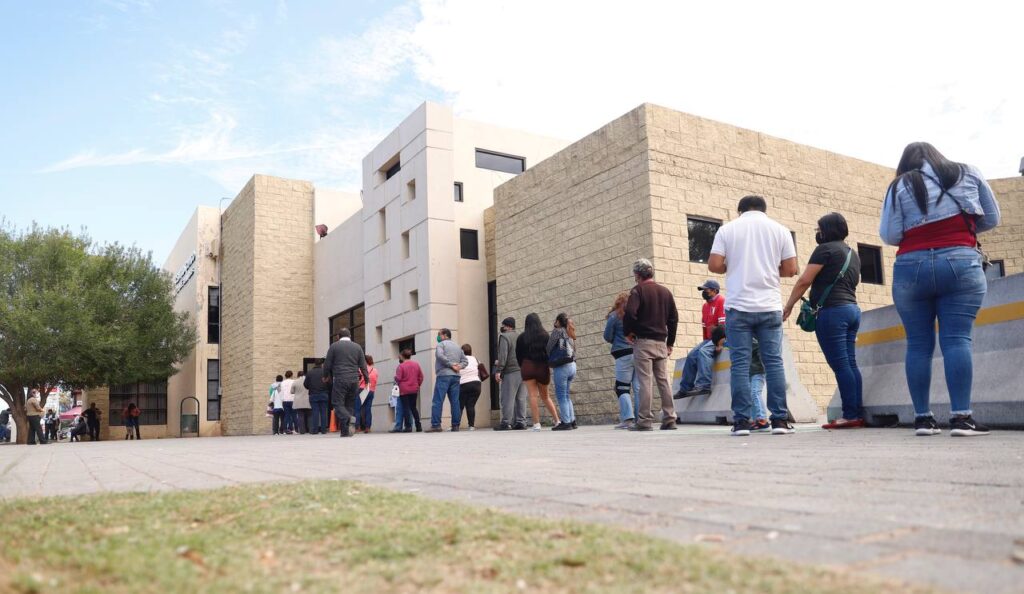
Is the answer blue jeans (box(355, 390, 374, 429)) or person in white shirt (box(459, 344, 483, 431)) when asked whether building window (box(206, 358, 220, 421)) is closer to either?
blue jeans (box(355, 390, 374, 429))

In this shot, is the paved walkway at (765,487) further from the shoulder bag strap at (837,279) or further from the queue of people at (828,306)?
the shoulder bag strap at (837,279)

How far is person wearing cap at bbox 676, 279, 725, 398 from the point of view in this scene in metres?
11.0

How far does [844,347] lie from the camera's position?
7.19 m

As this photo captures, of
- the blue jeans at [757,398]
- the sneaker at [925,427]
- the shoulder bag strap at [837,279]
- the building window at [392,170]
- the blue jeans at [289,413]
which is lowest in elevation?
the blue jeans at [289,413]

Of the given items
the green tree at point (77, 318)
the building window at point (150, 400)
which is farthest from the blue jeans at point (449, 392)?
the building window at point (150, 400)

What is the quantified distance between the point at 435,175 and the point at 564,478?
17.4 metres

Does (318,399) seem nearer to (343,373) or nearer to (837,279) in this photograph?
(343,373)

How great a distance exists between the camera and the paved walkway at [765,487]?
2.05 m

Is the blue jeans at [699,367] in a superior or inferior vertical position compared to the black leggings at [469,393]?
superior

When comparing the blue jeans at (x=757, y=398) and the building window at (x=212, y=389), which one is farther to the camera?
the building window at (x=212, y=389)

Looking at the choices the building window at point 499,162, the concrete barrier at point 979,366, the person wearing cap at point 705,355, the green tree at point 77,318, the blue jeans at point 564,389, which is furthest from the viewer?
the green tree at point 77,318

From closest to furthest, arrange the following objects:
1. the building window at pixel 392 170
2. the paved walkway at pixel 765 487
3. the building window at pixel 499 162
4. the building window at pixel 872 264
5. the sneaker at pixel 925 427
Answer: the paved walkway at pixel 765 487
the sneaker at pixel 925 427
the building window at pixel 872 264
the building window at pixel 499 162
the building window at pixel 392 170

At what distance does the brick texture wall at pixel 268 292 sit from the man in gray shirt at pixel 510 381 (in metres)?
15.8

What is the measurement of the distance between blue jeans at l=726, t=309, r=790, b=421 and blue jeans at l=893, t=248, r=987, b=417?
1.38m
